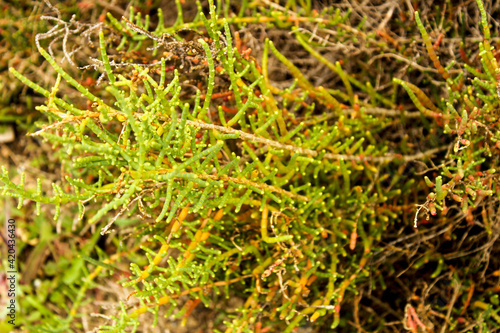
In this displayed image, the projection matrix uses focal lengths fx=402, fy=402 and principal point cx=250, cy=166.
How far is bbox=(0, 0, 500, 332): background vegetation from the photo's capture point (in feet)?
4.54

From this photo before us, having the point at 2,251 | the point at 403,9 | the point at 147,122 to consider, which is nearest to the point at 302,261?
the point at 147,122

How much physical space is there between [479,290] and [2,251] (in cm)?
279

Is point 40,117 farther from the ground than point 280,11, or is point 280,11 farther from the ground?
point 280,11

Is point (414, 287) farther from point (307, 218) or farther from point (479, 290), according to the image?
point (307, 218)

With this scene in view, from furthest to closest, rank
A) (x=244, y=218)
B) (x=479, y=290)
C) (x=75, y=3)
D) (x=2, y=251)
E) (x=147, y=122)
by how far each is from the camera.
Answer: (x=2, y=251)
(x=75, y=3)
(x=479, y=290)
(x=244, y=218)
(x=147, y=122)

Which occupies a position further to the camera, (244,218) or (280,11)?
(280,11)

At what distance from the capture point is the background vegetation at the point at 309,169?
54.5 inches

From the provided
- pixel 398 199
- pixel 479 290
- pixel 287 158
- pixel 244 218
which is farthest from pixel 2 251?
pixel 479 290

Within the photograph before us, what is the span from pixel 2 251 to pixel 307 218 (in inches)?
83.9

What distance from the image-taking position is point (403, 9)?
198cm

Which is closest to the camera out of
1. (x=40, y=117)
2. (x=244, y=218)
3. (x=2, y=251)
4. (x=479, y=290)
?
(x=244, y=218)

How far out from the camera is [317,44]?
73.6 inches

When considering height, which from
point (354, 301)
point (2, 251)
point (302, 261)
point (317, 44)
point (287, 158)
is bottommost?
point (2, 251)

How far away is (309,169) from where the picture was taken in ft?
5.32
